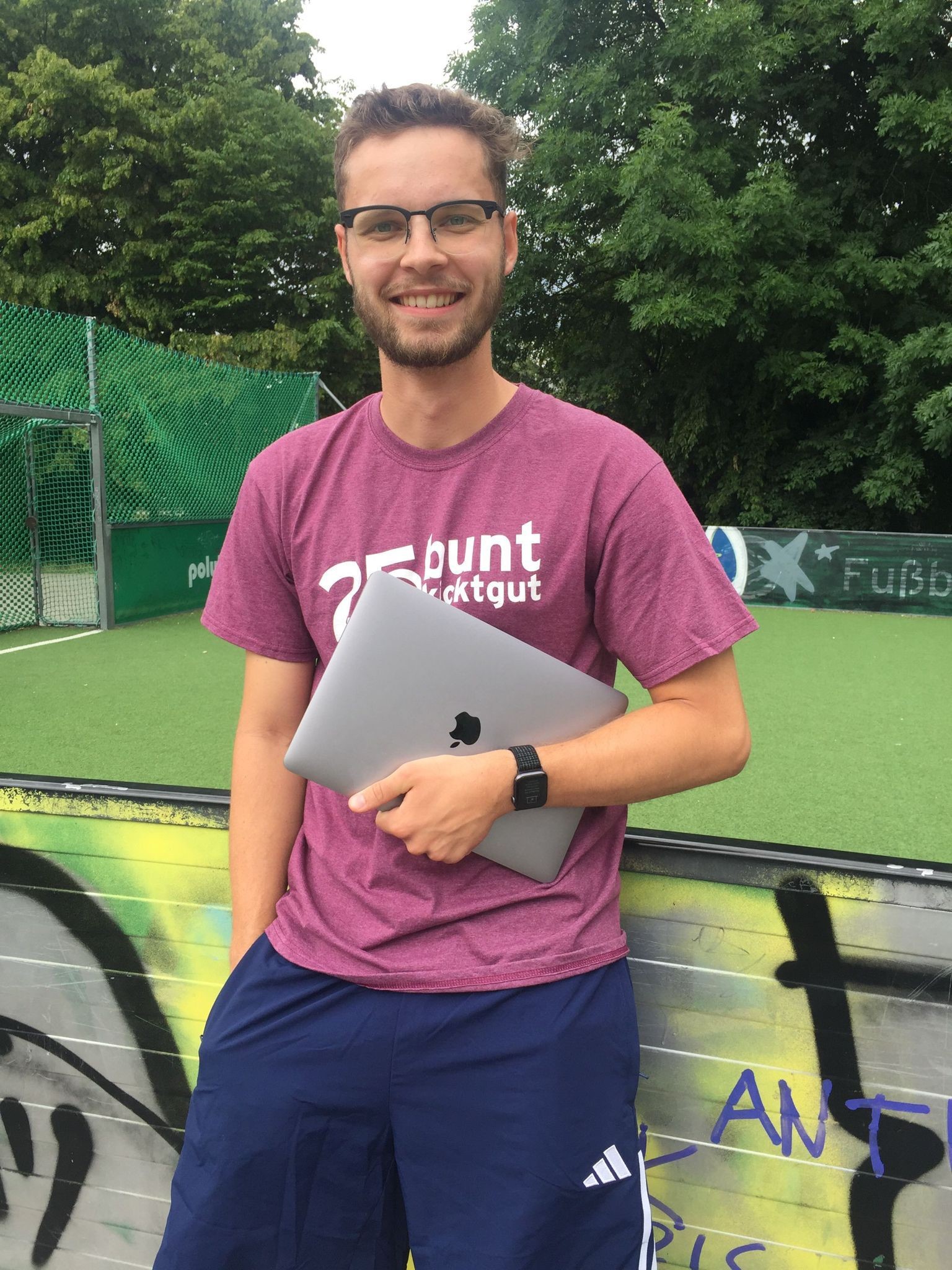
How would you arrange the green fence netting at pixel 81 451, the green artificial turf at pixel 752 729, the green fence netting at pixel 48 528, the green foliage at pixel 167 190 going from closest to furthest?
the green artificial turf at pixel 752 729 < the green fence netting at pixel 81 451 < the green fence netting at pixel 48 528 < the green foliage at pixel 167 190

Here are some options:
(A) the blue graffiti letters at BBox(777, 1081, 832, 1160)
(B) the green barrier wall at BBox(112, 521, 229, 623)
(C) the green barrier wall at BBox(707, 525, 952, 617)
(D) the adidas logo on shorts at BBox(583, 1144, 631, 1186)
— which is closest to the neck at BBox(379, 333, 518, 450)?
(D) the adidas logo on shorts at BBox(583, 1144, 631, 1186)

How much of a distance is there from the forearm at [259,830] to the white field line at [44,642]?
846cm

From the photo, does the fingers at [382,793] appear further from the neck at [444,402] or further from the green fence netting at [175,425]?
the green fence netting at [175,425]

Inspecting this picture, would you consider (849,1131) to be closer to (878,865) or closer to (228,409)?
(878,865)

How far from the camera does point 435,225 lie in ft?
4.44

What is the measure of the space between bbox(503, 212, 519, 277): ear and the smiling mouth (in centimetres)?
10

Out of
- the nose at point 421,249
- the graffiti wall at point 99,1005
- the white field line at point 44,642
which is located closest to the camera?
the nose at point 421,249

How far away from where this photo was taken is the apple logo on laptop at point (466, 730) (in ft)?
4.21

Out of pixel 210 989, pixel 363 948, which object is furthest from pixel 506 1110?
pixel 210 989

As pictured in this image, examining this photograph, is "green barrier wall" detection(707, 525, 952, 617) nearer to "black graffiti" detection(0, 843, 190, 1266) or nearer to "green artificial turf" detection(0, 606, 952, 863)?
"green artificial turf" detection(0, 606, 952, 863)

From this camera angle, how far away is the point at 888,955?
1.40 m

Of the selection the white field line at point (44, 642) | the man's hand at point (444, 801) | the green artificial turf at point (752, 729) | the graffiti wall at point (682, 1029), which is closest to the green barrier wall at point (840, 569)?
the green artificial turf at point (752, 729)

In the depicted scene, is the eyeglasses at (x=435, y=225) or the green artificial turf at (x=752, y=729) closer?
the eyeglasses at (x=435, y=225)

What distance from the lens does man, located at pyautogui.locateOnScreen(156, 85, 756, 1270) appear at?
1228 millimetres
